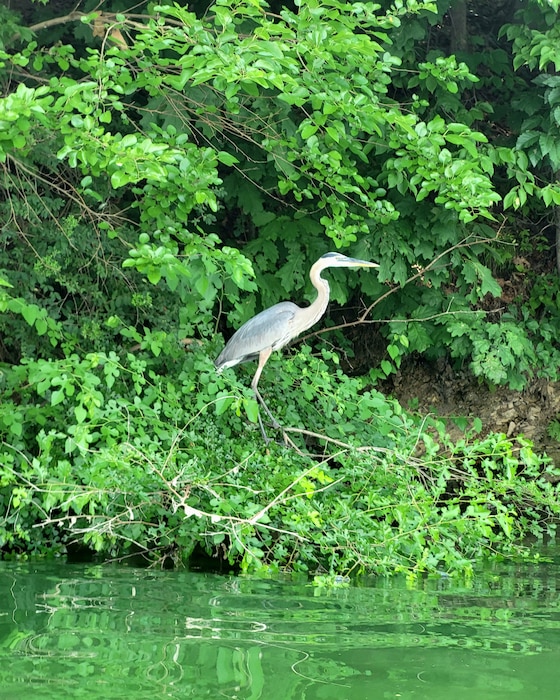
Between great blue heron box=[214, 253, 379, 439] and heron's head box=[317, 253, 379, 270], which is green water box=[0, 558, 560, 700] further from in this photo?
heron's head box=[317, 253, 379, 270]

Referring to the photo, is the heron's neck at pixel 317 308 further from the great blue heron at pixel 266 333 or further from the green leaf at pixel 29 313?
the green leaf at pixel 29 313

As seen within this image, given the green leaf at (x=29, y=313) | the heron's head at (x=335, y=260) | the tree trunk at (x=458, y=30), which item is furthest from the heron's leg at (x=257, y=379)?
the tree trunk at (x=458, y=30)

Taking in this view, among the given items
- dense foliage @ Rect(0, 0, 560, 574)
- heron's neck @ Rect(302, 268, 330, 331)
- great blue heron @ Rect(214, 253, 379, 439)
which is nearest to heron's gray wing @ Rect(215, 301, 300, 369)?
great blue heron @ Rect(214, 253, 379, 439)

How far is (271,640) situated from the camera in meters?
3.11

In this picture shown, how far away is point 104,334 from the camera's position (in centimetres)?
685

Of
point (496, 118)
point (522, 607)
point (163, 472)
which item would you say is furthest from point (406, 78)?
point (522, 607)

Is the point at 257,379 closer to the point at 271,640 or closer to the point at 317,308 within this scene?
the point at 317,308

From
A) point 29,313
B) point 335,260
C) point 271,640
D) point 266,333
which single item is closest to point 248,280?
point 266,333

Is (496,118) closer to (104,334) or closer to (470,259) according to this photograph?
(470,259)

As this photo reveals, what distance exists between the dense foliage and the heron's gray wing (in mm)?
241

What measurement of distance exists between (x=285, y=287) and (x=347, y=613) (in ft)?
13.6

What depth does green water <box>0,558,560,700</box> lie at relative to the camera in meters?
2.59

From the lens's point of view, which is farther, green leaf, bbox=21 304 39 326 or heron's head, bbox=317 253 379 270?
heron's head, bbox=317 253 379 270

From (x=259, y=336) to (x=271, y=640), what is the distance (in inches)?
136
